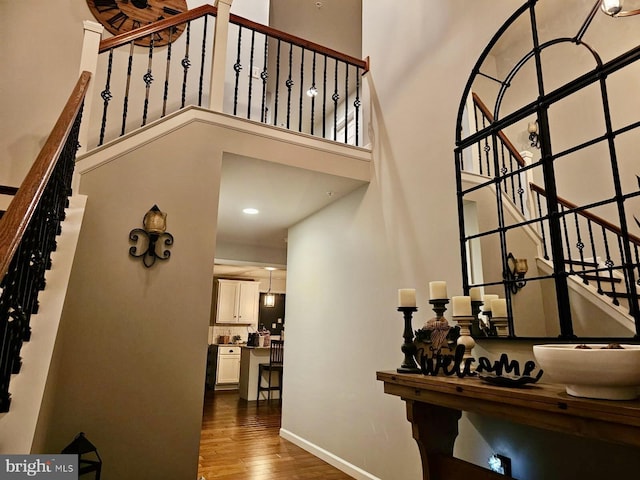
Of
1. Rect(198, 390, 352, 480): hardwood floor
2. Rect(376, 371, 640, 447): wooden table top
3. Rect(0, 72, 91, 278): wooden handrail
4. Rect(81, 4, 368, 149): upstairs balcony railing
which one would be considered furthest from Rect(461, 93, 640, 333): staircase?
Rect(198, 390, 352, 480): hardwood floor

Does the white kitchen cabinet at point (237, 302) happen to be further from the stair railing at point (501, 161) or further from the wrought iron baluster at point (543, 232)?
the wrought iron baluster at point (543, 232)

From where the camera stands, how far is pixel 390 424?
9.88 feet

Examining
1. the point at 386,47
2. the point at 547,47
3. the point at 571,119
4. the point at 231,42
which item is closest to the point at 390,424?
the point at 571,119

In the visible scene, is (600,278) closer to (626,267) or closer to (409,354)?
(626,267)

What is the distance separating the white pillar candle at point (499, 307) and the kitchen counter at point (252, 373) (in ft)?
18.6

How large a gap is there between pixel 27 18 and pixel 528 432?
5218 millimetres

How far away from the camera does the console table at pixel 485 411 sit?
1.16 meters

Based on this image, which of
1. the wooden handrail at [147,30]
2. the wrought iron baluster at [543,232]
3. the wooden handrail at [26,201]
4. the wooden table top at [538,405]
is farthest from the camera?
the wooden handrail at [147,30]

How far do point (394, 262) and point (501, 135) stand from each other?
4.04 feet

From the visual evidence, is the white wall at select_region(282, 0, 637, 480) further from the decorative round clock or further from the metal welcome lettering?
the decorative round clock

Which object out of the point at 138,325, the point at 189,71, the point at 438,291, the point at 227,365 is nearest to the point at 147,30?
the point at 189,71

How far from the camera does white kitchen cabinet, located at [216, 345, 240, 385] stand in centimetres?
870

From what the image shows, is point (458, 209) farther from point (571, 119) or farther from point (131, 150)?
point (131, 150)

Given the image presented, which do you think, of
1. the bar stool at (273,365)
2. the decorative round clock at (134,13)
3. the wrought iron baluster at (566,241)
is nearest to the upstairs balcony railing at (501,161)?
the wrought iron baluster at (566,241)
